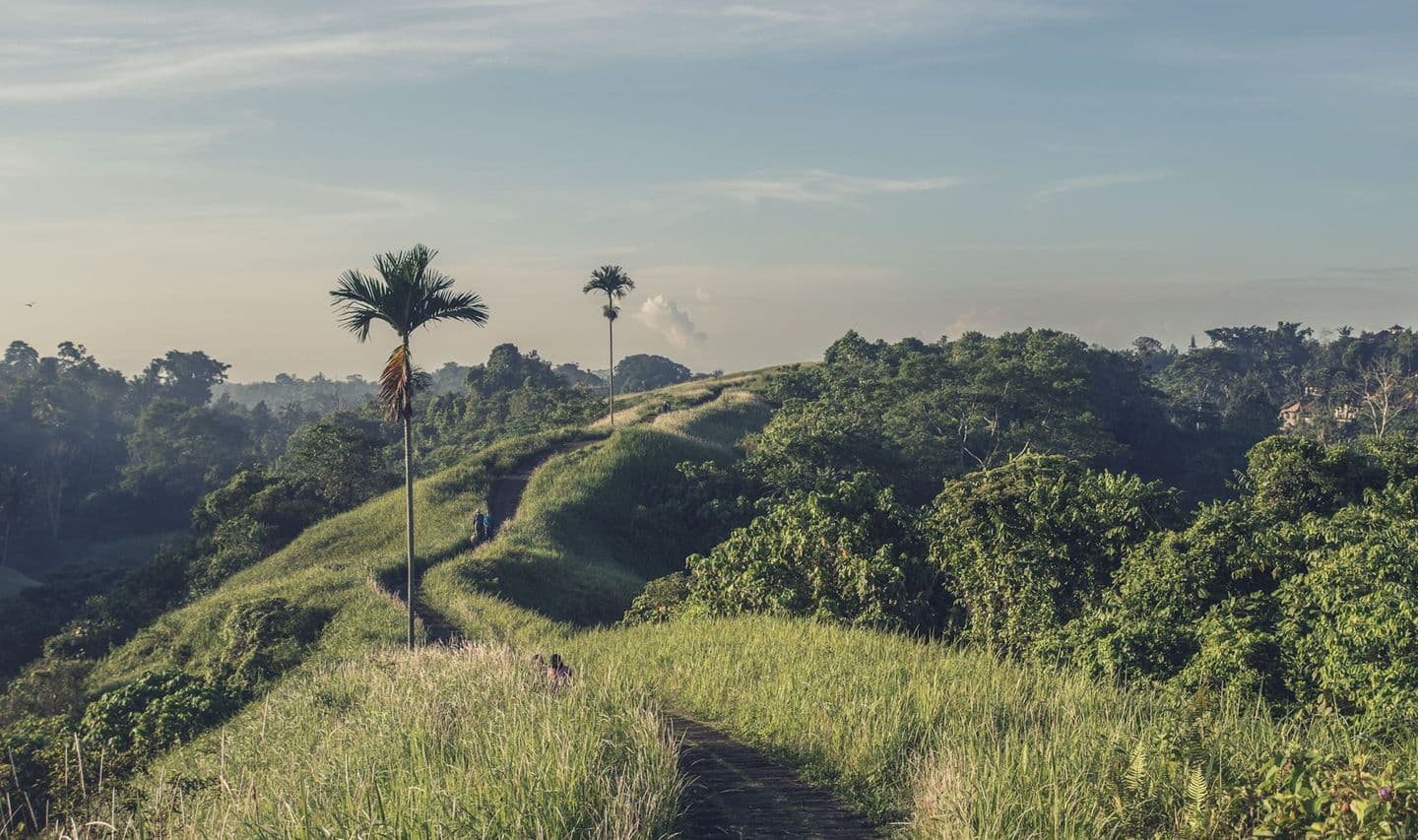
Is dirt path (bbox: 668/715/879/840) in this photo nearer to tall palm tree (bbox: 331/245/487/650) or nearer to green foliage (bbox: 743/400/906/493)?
tall palm tree (bbox: 331/245/487/650)

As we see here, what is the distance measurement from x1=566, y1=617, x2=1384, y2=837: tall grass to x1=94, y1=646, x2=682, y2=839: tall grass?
1.96 m

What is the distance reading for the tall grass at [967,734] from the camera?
26.3ft

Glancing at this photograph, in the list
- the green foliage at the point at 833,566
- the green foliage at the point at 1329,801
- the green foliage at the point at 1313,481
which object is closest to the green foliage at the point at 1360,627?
the green foliage at the point at 1313,481

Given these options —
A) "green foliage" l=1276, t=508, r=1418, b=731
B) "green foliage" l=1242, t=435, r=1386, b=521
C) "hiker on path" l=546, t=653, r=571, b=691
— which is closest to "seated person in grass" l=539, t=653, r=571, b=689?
"hiker on path" l=546, t=653, r=571, b=691

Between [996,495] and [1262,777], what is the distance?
14843 mm

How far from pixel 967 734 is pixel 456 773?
16.8 feet

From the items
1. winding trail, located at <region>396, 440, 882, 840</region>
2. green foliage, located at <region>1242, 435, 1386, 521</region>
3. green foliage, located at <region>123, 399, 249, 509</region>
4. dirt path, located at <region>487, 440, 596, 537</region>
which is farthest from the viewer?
green foliage, located at <region>123, 399, 249, 509</region>

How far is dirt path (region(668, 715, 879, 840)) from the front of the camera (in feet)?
29.3

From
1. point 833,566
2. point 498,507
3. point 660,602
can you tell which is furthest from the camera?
point 498,507

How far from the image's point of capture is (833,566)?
24.3 m

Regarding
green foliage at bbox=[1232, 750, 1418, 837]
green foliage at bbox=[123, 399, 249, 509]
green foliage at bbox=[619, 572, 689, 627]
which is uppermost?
green foliage at bbox=[1232, 750, 1418, 837]

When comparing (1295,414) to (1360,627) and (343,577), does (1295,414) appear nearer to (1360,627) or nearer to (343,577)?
(343,577)

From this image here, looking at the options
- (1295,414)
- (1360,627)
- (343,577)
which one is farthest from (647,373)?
(1360,627)

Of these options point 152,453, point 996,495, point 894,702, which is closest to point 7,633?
point 996,495
